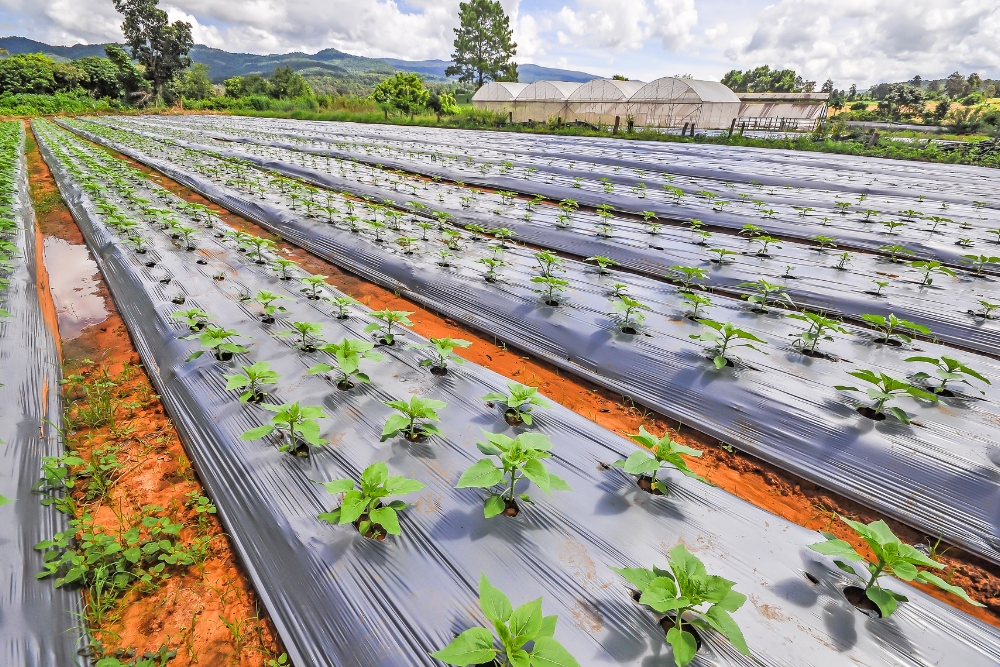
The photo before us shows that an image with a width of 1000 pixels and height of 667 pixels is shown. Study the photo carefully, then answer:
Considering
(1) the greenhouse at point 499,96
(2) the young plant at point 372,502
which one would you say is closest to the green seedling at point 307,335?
(2) the young plant at point 372,502

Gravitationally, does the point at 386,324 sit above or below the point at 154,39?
below

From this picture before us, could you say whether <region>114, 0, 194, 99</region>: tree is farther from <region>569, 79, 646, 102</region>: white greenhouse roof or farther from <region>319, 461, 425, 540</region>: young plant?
<region>319, 461, 425, 540</region>: young plant

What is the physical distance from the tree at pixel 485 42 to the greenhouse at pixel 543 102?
28704mm

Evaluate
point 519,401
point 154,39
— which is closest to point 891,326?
point 519,401

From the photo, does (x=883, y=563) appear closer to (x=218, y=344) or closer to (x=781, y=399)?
(x=781, y=399)

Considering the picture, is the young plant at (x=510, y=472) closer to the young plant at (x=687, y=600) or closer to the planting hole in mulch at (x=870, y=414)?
the young plant at (x=687, y=600)

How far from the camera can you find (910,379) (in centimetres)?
280

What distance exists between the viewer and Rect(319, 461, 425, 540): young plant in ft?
5.35

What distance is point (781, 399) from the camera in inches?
106

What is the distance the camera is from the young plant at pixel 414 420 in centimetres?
209

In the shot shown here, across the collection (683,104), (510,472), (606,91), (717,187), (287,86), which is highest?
(287,86)

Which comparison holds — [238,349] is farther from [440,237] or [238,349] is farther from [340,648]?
[440,237]

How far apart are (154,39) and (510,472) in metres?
60.8

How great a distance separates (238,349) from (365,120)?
3050 cm
